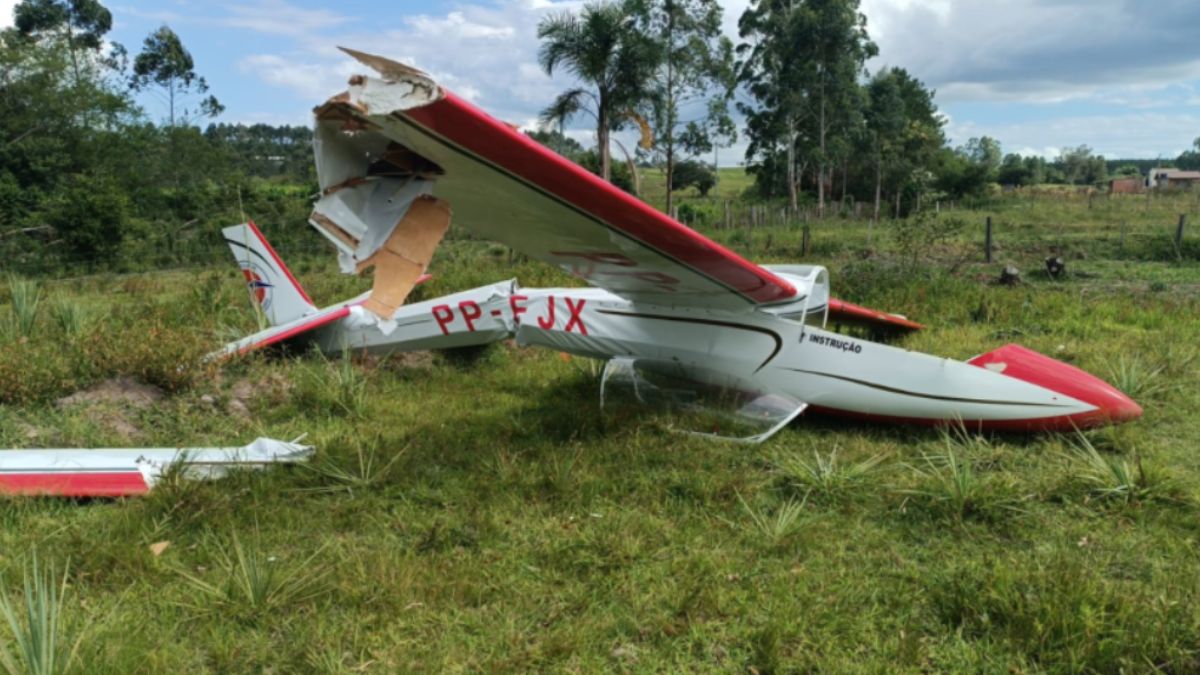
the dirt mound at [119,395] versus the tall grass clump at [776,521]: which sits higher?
the dirt mound at [119,395]

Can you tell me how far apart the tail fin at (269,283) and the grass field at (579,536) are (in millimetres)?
1592

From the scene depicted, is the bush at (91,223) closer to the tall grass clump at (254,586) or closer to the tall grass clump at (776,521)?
the tall grass clump at (254,586)

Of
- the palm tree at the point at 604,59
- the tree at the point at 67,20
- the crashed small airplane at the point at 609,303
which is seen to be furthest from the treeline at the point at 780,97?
the tree at the point at 67,20

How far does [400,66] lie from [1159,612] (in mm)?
3681

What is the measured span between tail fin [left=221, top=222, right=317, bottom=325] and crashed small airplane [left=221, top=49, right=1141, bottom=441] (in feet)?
2.16

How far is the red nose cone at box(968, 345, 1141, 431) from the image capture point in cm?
470

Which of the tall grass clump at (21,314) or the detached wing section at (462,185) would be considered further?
the tall grass clump at (21,314)

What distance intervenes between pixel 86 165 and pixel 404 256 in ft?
125

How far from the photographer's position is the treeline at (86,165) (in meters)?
21.1

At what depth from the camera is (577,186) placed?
11.1 ft

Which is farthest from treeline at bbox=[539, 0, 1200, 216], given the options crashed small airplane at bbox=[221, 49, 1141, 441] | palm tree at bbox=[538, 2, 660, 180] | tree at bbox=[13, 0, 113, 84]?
tree at bbox=[13, 0, 113, 84]

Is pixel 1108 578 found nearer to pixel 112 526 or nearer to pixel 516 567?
pixel 516 567

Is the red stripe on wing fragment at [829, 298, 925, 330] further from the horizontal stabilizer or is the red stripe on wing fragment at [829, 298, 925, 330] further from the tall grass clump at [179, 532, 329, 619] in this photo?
the tall grass clump at [179, 532, 329, 619]

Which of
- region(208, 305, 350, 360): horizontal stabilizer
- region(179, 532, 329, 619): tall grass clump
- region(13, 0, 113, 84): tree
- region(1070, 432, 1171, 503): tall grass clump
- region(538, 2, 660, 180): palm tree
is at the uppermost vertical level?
region(13, 0, 113, 84): tree
